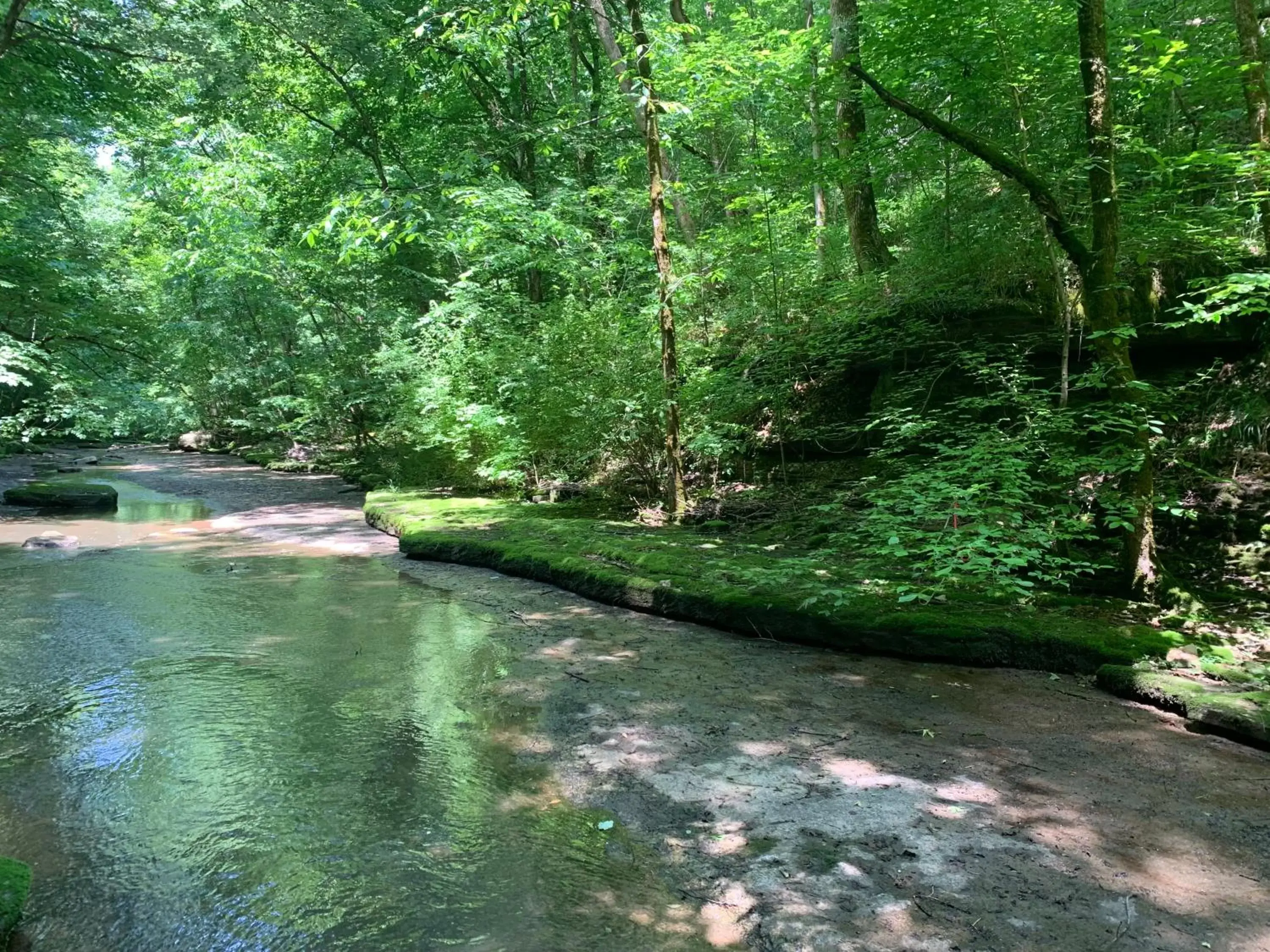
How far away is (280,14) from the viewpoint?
14398mm

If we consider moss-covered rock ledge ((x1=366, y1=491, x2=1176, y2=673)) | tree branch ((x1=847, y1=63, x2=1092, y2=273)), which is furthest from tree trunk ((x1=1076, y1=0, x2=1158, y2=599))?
moss-covered rock ledge ((x1=366, y1=491, x2=1176, y2=673))

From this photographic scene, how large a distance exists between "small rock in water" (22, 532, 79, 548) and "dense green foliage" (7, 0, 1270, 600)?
3.55 meters

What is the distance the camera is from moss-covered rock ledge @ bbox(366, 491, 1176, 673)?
4887 millimetres

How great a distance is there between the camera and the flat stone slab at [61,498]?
47.4 ft

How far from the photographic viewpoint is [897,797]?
11.0 feet

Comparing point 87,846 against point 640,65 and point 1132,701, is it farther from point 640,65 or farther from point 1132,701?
point 640,65

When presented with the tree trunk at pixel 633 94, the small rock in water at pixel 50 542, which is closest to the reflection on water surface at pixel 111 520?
the small rock in water at pixel 50 542

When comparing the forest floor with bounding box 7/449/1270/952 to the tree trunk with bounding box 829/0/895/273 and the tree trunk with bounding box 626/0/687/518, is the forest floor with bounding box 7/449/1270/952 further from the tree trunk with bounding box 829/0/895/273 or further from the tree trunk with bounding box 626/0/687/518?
the tree trunk with bounding box 829/0/895/273

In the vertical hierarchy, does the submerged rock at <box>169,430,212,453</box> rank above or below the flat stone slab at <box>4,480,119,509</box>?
above

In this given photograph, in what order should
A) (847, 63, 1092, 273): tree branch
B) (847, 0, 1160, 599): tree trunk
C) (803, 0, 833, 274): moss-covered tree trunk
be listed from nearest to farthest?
1. (847, 0, 1160, 599): tree trunk
2. (847, 63, 1092, 273): tree branch
3. (803, 0, 833, 274): moss-covered tree trunk

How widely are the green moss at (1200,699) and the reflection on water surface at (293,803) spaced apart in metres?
3.22

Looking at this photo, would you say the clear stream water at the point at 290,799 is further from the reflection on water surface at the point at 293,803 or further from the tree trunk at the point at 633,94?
the tree trunk at the point at 633,94

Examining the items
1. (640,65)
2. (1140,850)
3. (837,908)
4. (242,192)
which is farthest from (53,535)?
(1140,850)

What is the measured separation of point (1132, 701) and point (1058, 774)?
47.4 inches
